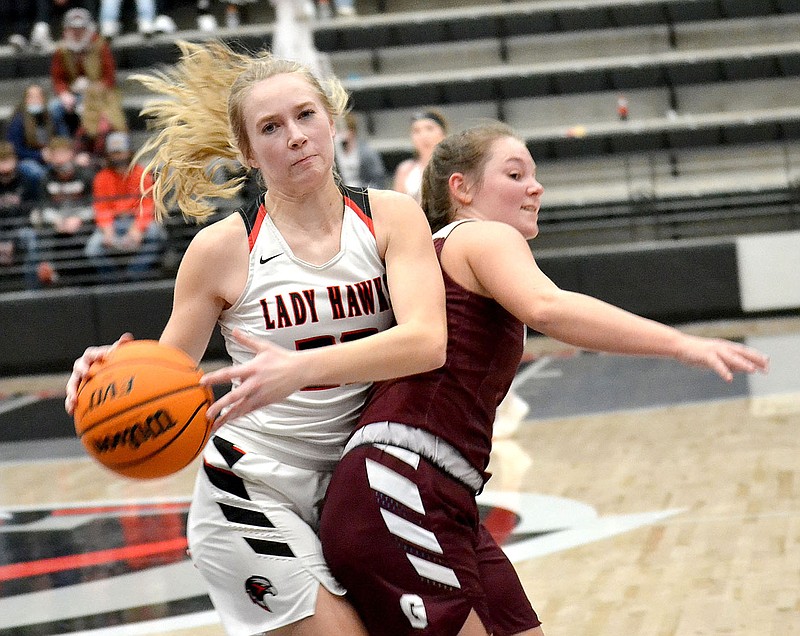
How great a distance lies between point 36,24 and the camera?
14719mm

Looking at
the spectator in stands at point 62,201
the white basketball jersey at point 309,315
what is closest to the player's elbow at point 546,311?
the white basketball jersey at point 309,315

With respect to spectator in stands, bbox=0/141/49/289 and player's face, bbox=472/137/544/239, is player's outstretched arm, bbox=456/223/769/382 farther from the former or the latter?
spectator in stands, bbox=0/141/49/289

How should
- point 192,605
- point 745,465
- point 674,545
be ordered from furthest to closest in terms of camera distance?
point 745,465 < point 674,545 < point 192,605

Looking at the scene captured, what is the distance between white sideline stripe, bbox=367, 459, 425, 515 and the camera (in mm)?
2252

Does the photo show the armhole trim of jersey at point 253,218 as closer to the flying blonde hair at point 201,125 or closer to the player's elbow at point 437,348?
the flying blonde hair at point 201,125

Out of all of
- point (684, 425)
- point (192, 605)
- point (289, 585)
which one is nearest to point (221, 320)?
point (289, 585)

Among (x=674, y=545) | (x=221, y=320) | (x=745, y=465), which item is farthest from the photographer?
(x=745, y=465)

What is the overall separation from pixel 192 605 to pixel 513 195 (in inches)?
88.8

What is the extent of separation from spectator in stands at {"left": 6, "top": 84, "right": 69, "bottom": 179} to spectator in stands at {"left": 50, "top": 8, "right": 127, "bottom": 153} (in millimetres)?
136

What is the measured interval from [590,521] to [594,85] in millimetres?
9197

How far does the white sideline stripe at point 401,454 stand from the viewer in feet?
7.46

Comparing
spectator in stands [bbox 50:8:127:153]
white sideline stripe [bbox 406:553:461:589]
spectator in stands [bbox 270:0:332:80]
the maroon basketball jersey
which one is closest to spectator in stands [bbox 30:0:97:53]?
spectator in stands [bbox 50:8:127:153]

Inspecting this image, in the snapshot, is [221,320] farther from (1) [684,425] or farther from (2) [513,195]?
(1) [684,425]

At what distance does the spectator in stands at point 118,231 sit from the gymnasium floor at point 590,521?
3042 millimetres
